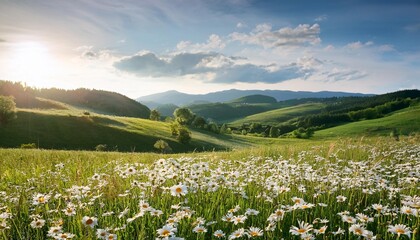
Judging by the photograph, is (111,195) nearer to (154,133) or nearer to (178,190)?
(178,190)

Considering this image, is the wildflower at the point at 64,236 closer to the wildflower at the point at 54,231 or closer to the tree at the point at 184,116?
the wildflower at the point at 54,231

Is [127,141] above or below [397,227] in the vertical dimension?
below

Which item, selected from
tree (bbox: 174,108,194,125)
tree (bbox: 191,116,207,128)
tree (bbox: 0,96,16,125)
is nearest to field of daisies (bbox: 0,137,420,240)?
tree (bbox: 0,96,16,125)

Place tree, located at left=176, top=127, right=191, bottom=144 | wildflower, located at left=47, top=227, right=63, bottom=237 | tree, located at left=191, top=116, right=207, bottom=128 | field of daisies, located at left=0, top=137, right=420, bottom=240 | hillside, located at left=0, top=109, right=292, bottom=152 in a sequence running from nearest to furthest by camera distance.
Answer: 1. wildflower, located at left=47, top=227, right=63, bottom=237
2. field of daisies, located at left=0, top=137, right=420, bottom=240
3. hillside, located at left=0, top=109, right=292, bottom=152
4. tree, located at left=176, top=127, right=191, bottom=144
5. tree, located at left=191, top=116, right=207, bottom=128

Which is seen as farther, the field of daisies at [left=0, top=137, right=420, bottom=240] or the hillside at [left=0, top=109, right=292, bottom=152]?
the hillside at [left=0, top=109, right=292, bottom=152]

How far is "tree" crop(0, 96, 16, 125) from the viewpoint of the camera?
209 ft

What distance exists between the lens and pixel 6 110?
64062 millimetres

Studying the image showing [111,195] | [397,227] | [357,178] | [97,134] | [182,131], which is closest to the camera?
[397,227]

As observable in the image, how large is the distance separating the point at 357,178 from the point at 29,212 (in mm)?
6011

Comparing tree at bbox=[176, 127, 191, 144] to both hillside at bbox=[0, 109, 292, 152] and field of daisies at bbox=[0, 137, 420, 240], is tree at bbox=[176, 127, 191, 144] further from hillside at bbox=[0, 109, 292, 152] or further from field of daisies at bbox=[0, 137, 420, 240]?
field of daisies at bbox=[0, 137, 420, 240]

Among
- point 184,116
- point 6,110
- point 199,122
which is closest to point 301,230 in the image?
point 6,110

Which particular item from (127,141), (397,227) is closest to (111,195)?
(397,227)

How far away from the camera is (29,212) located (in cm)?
578

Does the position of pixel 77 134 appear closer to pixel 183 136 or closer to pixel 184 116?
pixel 183 136
